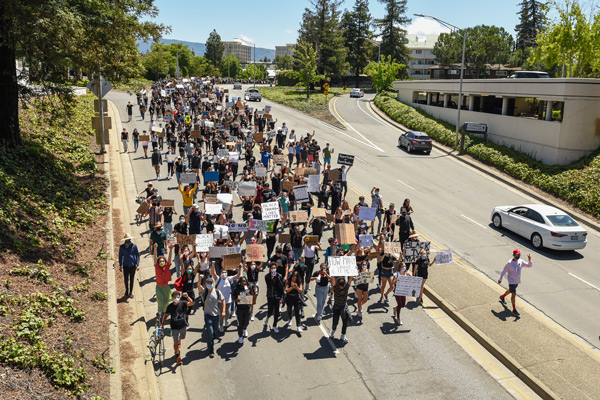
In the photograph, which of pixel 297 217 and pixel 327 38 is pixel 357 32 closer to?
pixel 327 38

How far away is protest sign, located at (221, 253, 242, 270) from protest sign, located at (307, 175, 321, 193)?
28.9 ft

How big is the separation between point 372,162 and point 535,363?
23.1 metres

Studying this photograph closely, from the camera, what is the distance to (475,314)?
13.2 m

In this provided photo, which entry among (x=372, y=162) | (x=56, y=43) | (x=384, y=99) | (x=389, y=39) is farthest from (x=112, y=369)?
(x=389, y=39)

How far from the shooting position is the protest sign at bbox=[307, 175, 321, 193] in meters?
20.7

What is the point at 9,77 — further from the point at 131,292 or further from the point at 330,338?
the point at 330,338

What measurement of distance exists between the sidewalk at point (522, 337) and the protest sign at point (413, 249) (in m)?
1.23

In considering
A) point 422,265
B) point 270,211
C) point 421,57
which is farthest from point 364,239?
point 421,57

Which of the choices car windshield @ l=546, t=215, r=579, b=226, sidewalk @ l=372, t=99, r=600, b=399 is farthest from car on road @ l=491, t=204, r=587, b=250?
sidewalk @ l=372, t=99, r=600, b=399

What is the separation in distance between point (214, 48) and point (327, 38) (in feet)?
280

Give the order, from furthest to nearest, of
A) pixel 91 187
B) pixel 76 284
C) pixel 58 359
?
1. pixel 91 187
2. pixel 76 284
3. pixel 58 359

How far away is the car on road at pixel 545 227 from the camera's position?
18422 millimetres

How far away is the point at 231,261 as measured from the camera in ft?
40.1

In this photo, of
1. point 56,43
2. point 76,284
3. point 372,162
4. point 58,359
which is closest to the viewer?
point 58,359
